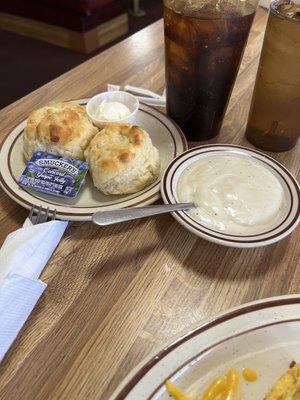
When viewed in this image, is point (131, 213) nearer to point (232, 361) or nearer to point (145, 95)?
point (232, 361)

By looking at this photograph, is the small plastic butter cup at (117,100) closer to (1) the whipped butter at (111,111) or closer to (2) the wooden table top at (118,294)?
(1) the whipped butter at (111,111)

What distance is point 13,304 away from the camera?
0.49 meters

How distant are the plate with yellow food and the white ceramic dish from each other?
0.10 meters

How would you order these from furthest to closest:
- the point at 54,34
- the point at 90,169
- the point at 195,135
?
the point at 54,34, the point at 195,135, the point at 90,169

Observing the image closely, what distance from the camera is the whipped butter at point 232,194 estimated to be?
60cm

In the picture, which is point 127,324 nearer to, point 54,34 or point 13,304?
point 13,304

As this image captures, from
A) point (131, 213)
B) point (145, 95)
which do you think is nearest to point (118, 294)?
point (131, 213)

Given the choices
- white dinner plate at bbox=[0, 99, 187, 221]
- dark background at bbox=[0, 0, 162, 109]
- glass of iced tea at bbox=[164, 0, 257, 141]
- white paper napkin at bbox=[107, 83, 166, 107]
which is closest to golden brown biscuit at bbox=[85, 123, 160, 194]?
white dinner plate at bbox=[0, 99, 187, 221]

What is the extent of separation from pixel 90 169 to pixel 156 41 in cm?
72

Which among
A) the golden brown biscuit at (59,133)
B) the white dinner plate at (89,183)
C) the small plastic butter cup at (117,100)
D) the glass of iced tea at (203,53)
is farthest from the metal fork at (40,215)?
the glass of iced tea at (203,53)

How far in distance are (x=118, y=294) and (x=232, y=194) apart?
0.25 meters

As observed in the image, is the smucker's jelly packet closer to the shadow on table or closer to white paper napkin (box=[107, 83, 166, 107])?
the shadow on table

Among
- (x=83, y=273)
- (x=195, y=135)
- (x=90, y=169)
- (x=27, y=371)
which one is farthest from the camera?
(x=195, y=135)

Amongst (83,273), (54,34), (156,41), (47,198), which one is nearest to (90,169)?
(47,198)
